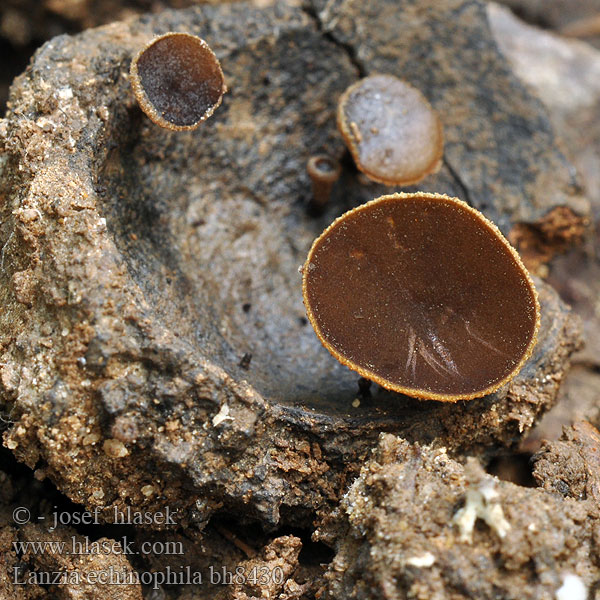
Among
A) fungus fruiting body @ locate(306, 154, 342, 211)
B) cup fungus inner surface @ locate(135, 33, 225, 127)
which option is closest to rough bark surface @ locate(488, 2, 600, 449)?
fungus fruiting body @ locate(306, 154, 342, 211)

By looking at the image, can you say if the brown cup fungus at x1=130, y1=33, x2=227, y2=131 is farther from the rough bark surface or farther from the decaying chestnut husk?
the rough bark surface

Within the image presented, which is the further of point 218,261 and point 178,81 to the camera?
point 218,261

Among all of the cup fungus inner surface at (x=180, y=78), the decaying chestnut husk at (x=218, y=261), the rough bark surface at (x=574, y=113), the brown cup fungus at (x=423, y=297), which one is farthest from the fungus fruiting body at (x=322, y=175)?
the rough bark surface at (x=574, y=113)

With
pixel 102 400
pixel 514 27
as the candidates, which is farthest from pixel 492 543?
pixel 514 27

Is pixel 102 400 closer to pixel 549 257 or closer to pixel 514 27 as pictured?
pixel 549 257

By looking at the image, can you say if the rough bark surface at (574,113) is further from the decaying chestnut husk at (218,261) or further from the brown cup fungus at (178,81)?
the brown cup fungus at (178,81)

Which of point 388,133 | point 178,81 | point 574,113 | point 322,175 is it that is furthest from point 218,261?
point 574,113

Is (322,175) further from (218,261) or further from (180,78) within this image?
(180,78)
